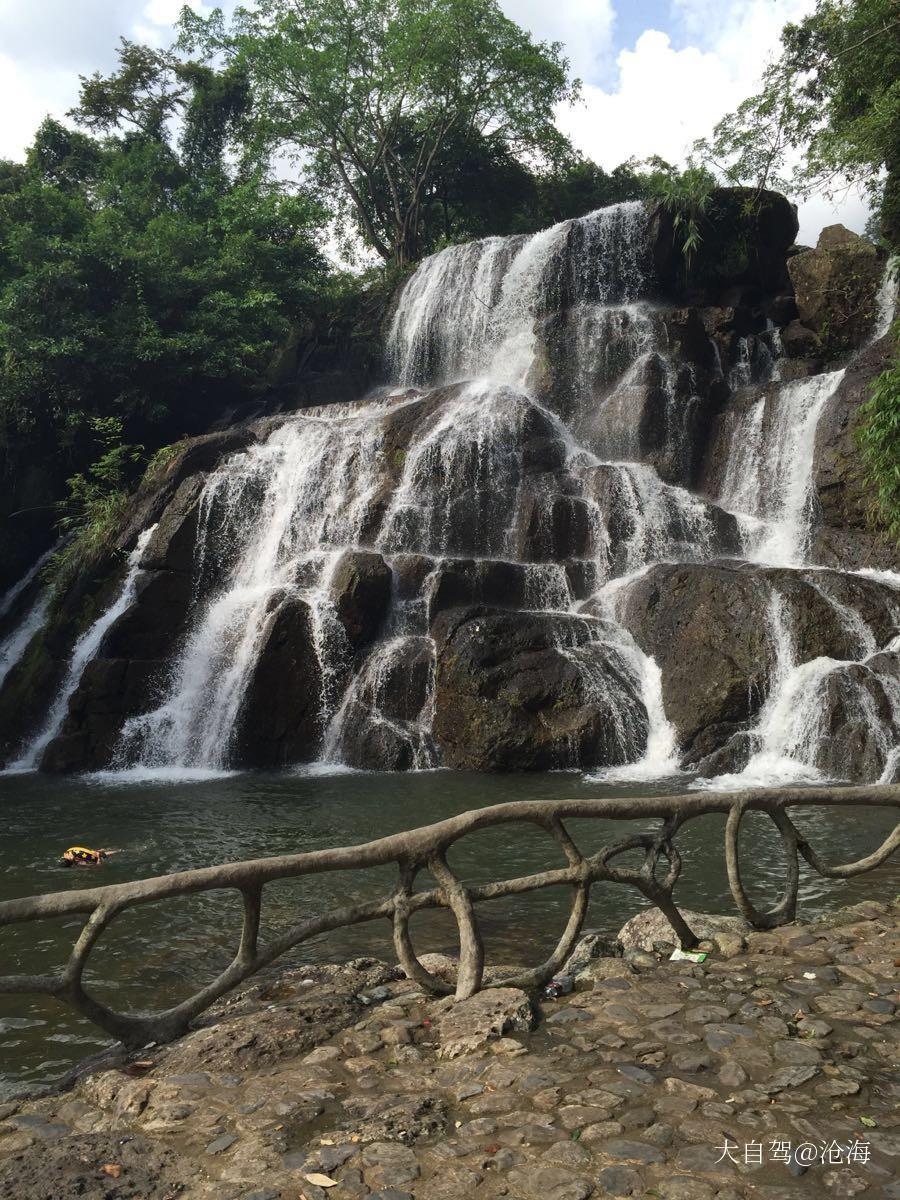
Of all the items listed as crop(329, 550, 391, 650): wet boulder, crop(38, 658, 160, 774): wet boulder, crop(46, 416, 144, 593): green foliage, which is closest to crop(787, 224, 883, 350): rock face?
crop(329, 550, 391, 650): wet boulder

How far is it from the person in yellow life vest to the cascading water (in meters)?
5.52

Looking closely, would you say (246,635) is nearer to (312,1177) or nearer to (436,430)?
(436,430)

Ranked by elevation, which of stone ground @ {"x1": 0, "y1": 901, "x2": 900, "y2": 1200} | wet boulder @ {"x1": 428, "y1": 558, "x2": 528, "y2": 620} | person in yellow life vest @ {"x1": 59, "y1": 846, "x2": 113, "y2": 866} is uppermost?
wet boulder @ {"x1": 428, "y1": 558, "x2": 528, "y2": 620}

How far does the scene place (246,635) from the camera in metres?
16.0

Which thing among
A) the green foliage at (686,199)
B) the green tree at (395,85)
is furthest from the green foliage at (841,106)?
the green tree at (395,85)

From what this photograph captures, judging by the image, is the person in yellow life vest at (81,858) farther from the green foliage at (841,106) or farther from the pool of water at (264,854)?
the green foliage at (841,106)

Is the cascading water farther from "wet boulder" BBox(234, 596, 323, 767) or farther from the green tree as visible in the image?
the green tree

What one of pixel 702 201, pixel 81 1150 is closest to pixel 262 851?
pixel 81 1150

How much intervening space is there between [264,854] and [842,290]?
1978 cm

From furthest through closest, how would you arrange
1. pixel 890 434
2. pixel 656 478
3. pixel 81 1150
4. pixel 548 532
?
pixel 656 478
pixel 548 532
pixel 890 434
pixel 81 1150

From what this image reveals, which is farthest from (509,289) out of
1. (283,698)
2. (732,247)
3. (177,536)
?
(283,698)

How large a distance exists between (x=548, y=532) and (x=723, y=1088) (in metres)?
14.6

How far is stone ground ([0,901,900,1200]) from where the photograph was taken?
2785mm

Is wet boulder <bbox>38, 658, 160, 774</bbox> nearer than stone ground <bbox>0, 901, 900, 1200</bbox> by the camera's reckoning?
No
